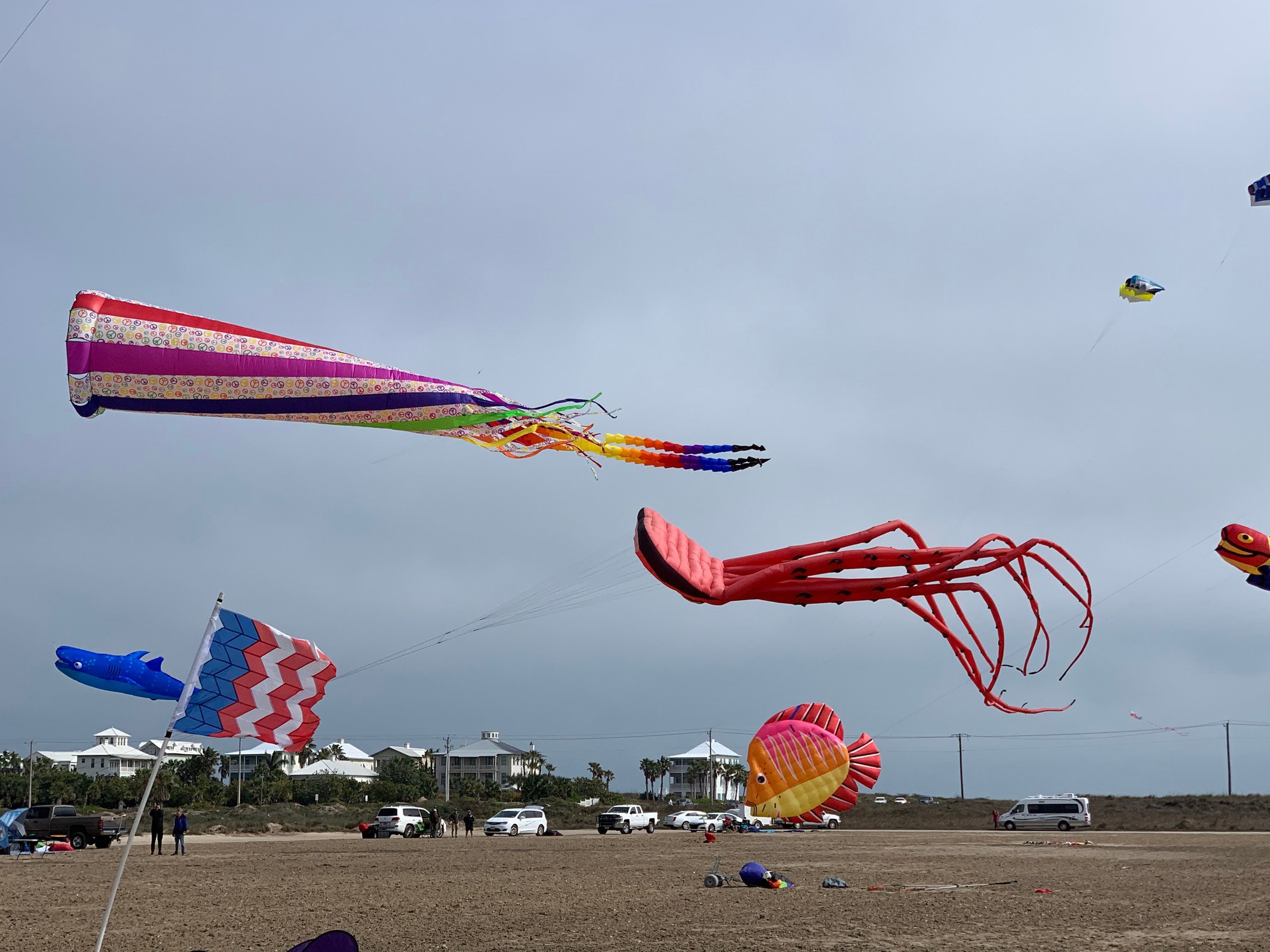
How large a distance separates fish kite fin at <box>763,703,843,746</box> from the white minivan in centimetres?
3473

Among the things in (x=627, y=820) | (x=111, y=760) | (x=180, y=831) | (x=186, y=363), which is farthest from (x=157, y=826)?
(x=111, y=760)

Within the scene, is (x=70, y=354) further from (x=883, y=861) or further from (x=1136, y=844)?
(x=1136, y=844)

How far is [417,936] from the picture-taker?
15250mm

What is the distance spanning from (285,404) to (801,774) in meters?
14.0

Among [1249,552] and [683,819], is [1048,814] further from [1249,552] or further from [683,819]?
[1249,552]

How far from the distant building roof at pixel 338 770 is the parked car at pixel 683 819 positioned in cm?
6965

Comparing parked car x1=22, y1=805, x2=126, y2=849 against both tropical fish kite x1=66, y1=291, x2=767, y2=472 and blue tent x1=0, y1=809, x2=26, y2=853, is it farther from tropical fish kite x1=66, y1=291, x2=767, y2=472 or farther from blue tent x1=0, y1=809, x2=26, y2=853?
tropical fish kite x1=66, y1=291, x2=767, y2=472

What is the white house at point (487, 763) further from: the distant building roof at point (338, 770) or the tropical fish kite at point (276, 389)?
the tropical fish kite at point (276, 389)

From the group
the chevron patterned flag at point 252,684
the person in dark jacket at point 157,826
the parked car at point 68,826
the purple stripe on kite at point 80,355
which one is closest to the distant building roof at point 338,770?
the parked car at point 68,826

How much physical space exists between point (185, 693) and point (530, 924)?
26.1 ft

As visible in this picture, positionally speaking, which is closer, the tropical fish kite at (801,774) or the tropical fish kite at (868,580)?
the tropical fish kite at (868,580)

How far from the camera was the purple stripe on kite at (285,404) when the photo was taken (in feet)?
40.7

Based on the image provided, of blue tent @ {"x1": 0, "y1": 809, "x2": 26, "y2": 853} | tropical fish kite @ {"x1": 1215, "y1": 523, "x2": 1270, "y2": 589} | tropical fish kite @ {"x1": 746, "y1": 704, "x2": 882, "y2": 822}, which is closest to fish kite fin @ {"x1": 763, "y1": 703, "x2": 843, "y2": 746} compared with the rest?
tropical fish kite @ {"x1": 746, "y1": 704, "x2": 882, "y2": 822}

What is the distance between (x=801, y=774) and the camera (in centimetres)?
2264
